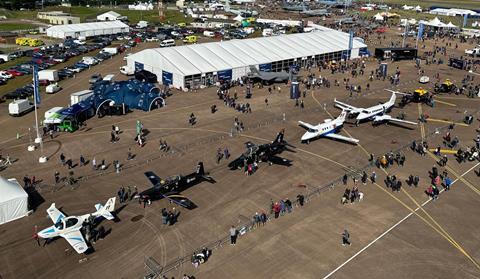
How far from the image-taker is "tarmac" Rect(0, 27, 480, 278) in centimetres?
3012

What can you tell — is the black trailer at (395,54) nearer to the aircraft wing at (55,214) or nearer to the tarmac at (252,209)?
the tarmac at (252,209)

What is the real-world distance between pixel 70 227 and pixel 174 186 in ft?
31.8

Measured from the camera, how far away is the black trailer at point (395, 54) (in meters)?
102

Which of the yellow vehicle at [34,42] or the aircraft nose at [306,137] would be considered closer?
the aircraft nose at [306,137]

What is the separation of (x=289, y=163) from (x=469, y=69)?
68.3 m

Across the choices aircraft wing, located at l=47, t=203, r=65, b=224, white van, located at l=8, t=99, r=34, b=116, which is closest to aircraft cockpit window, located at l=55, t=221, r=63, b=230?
aircraft wing, located at l=47, t=203, r=65, b=224

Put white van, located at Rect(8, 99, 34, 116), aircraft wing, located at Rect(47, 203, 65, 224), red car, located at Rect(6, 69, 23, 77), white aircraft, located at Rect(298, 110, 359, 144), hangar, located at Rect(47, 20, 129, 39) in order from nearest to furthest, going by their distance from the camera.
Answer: aircraft wing, located at Rect(47, 203, 65, 224)
white aircraft, located at Rect(298, 110, 359, 144)
white van, located at Rect(8, 99, 34, 116)
red car, located at Rect(6, 69, 23, 77)
hangar, located at Rect(47, 20, 129, 39)

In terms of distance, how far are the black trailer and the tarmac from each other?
1713 inches

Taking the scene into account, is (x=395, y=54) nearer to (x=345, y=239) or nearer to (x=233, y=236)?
(x=345, y=239)

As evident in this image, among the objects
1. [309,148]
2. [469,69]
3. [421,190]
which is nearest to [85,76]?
[309,148]

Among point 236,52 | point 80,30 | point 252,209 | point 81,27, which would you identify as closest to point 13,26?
point 81,27

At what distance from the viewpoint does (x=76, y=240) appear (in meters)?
31.2

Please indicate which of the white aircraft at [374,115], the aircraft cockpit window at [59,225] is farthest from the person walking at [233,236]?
the white aircraft at [374,115]

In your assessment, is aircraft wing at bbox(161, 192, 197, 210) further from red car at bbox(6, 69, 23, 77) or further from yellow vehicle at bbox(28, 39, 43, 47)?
yellow vehicle at bbox(28, 39, 43, 47)
